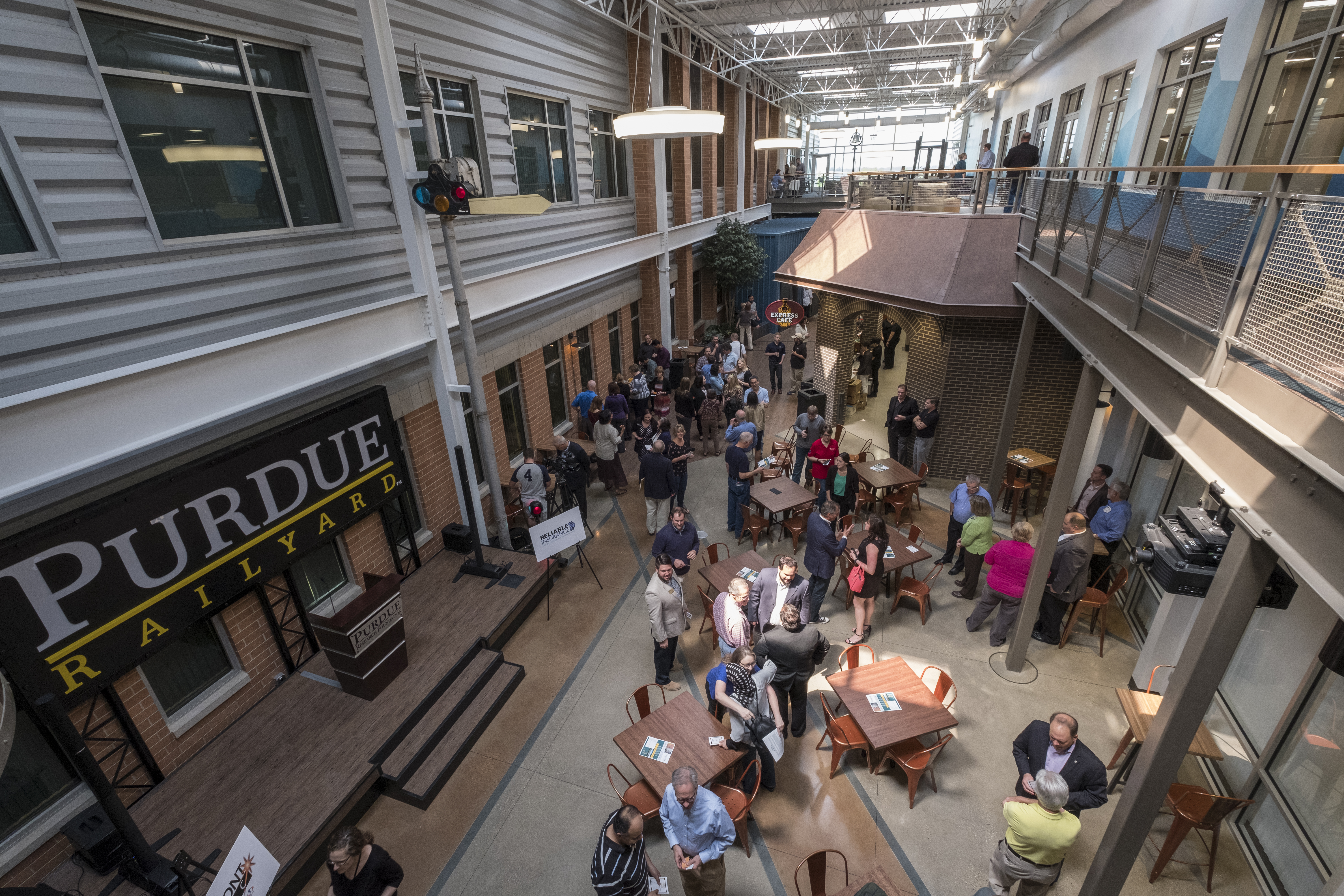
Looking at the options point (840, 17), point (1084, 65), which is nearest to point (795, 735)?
point (1084, 65)

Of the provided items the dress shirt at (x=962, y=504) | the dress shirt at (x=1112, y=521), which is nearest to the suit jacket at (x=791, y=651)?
the dress shirt at (x=962, y=504)

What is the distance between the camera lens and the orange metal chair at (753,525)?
29.6ft

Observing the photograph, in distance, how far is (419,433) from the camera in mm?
7984

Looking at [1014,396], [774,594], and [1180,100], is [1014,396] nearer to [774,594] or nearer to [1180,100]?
[1180,100]

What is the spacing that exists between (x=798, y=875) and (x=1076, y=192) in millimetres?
7240

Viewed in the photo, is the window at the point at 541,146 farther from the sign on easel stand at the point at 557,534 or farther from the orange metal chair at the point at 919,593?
the orange metal chair at the point at 919,593

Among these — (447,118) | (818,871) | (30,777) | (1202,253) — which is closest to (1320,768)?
(818,871)

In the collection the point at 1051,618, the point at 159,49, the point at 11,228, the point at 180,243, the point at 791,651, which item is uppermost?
the point at 159,49

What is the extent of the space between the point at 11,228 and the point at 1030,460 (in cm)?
1189

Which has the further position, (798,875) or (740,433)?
(740,433)

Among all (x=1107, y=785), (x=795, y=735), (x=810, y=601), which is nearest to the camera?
(x=1107, y=785)

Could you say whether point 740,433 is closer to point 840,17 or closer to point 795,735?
point 795,735

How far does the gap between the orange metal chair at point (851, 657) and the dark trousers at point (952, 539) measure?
2589mm

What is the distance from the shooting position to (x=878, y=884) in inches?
158
